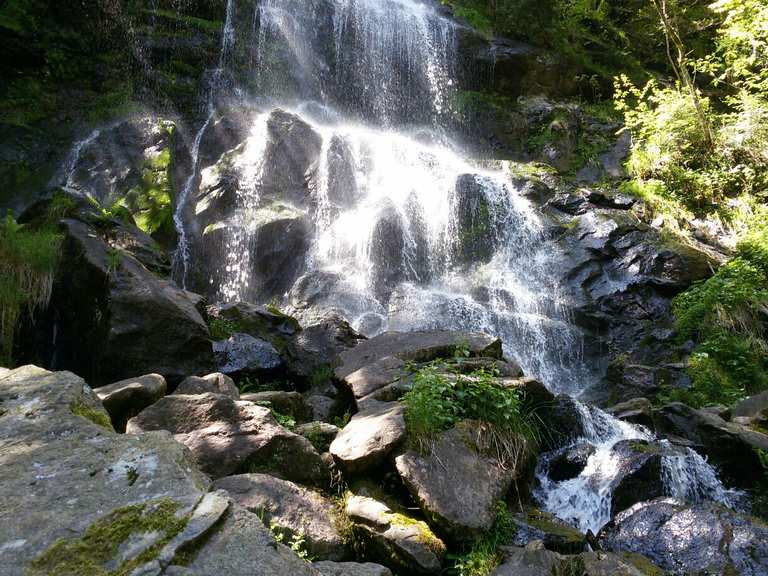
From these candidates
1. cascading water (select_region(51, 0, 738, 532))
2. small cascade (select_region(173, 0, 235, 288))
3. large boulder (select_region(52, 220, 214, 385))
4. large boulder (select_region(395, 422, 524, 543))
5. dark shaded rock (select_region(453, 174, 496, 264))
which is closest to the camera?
large boulder (select_region(395, 422, 524, 543))

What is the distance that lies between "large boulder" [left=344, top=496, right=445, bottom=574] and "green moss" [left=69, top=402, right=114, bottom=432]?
5.21 feet

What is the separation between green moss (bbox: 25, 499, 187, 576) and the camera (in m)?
1.79

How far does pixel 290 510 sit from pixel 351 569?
66cm

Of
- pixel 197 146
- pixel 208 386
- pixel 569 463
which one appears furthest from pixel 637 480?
pixel 197 146

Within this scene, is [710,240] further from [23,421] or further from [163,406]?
[23,421]

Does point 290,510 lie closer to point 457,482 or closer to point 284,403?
point 457,482

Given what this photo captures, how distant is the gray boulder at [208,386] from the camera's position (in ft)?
15.7

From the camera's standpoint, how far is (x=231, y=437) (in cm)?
395

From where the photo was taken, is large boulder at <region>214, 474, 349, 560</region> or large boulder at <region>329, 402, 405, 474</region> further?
large boulder at <region>329, 402, 405, 474</region>

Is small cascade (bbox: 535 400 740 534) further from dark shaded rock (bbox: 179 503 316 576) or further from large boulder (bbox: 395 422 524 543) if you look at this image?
dark shaded rock (bbox: 179 503 316 576)

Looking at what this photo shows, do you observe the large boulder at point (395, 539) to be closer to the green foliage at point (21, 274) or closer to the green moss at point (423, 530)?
the green moss at point (423, 530)

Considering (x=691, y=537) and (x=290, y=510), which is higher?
(x=290, y=510)

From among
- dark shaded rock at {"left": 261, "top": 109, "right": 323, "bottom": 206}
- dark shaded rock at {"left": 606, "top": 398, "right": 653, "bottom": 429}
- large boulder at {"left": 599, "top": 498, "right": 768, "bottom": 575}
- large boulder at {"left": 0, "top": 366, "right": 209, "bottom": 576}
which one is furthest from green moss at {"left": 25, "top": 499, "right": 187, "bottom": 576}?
dark shaded rock at {"left": 261, "top": 109, "right": 323, "bottom": 206}

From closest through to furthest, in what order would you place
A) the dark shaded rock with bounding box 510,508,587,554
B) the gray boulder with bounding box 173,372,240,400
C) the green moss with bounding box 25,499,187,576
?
the green moss with bounding box 25,499,187,576
the dark shaded rock with bounding box 510,508,587,554
the gray boulder with bounding box 173,372,240,400
